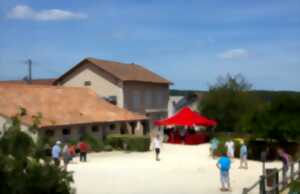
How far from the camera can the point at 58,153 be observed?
22641 mm

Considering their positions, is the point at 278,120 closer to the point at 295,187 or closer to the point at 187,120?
the point at 187,120

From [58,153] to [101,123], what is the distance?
46.9 feet

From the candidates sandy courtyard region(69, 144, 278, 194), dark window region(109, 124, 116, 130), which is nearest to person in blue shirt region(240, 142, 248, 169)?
sandy courtyard region(69, 144, 278, 194)

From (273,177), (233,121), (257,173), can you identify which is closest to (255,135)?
(257,173)

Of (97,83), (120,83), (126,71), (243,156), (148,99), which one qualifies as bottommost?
(243,156)

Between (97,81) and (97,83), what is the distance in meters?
0.17

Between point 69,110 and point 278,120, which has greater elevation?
point 69,110

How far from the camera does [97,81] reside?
150 ft

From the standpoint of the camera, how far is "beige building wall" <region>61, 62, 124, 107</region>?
44469mm

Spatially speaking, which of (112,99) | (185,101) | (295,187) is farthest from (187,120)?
(295,187)

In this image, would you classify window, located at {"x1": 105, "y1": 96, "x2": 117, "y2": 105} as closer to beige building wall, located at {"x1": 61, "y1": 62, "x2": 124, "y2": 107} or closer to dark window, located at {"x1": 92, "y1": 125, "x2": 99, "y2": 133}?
beige building wall, located at {"x1": 61, "y1": 62, "x2": 124, "y2": 107}

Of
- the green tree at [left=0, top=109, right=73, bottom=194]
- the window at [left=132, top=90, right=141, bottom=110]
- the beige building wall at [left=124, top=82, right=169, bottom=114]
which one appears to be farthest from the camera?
the window at [left=132, top=90, right=141, bottom=110]

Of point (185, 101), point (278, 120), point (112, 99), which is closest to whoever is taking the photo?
point (278, 120)

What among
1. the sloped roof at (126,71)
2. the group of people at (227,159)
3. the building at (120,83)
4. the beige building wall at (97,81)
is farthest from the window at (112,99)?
the group of people at (227,159)
